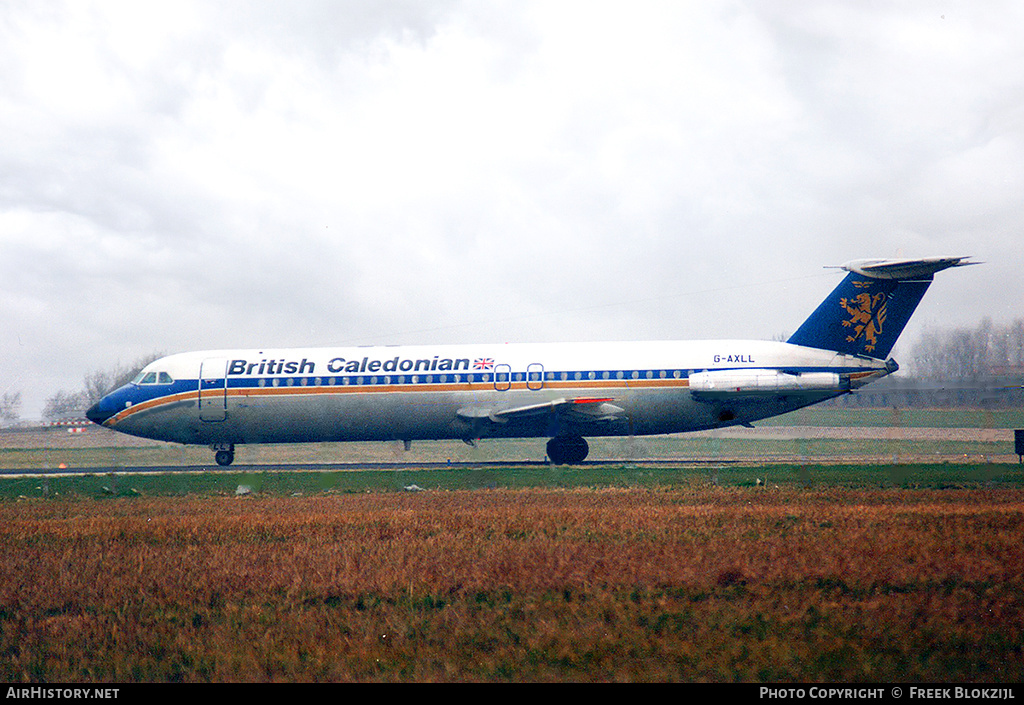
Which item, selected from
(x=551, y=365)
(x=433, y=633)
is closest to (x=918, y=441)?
(x=551, y=365)

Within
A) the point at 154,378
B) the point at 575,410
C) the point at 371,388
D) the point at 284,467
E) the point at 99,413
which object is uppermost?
the point at 154,378

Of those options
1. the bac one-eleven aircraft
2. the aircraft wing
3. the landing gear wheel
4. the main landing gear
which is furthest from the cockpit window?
the landing gear wheel

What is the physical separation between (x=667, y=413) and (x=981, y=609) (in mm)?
22496

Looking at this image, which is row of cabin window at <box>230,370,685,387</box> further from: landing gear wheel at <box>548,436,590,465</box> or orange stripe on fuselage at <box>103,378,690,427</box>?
landing gear wheel at <box>548,436,590,465</box>

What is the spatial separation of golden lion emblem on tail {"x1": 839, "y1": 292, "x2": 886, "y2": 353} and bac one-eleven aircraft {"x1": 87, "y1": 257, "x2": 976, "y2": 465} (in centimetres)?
4

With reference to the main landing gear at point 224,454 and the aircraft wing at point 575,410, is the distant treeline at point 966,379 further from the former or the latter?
the main landing gear at point 224,454

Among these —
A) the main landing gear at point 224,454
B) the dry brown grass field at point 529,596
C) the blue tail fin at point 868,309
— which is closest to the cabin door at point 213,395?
the main landing gear at point 224,454

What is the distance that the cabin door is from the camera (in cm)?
3281

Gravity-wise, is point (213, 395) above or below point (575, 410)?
above

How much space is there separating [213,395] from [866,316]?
86.2ft

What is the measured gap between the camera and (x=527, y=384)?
103 ft

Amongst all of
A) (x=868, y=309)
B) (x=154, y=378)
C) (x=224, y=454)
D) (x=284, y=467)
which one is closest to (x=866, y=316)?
(x=868, y=309)

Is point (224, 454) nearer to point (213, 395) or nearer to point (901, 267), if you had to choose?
point (213, 395)

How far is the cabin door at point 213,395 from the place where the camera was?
32812 millimetres
